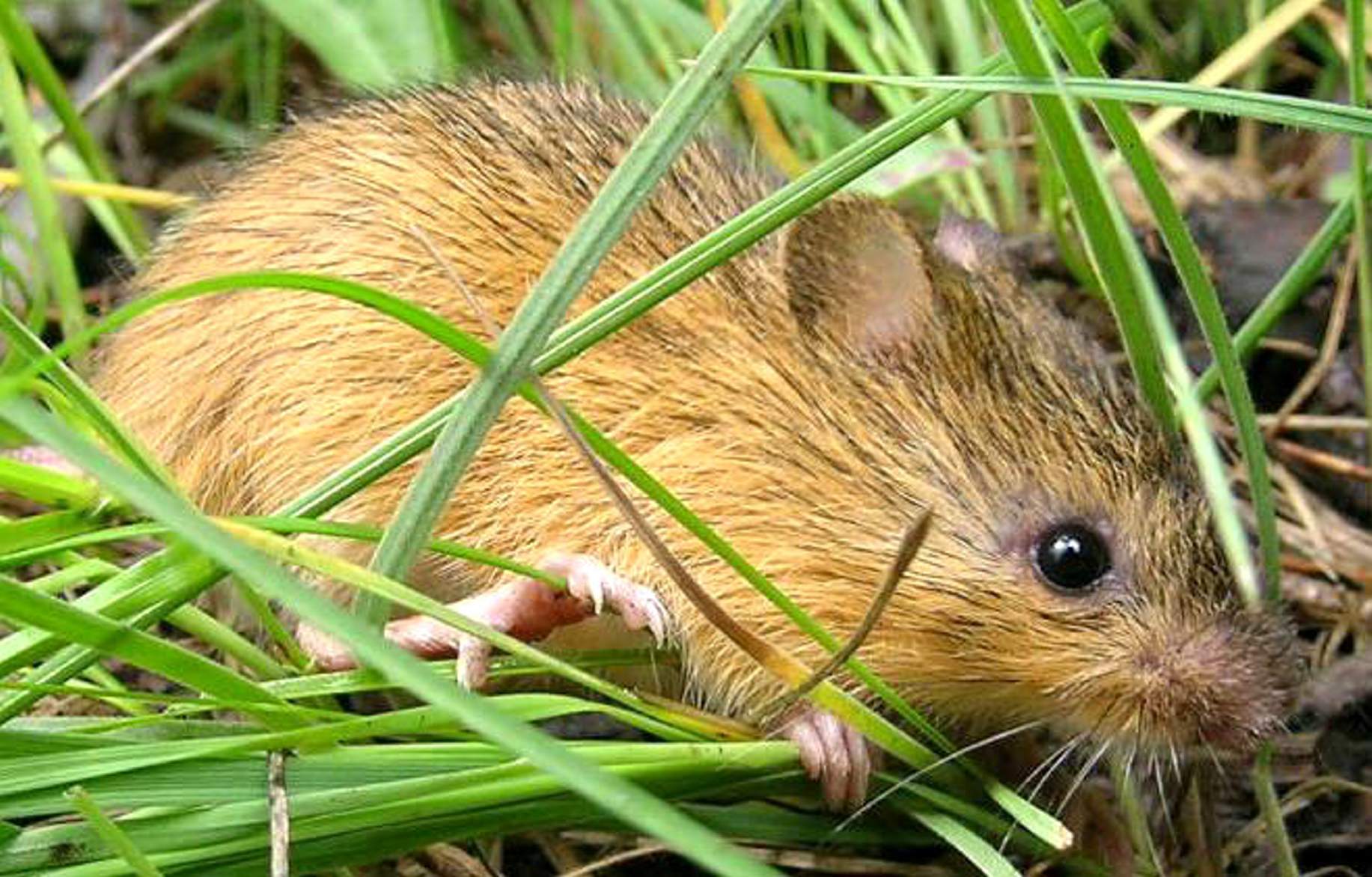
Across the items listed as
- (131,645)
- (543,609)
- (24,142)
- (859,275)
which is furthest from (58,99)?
(131,645)

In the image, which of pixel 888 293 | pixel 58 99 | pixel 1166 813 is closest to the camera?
pixel 888 293

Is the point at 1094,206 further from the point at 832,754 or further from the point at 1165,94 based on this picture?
the point at 832,754

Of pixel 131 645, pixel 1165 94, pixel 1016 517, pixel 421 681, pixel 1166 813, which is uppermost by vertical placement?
pixel 1165 94

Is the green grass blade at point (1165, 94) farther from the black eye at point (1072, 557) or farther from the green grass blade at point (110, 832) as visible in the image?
the green grass blade at point (110, 832)

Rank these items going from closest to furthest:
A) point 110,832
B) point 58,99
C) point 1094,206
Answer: point 110,832, point 1094,206, point 58,99

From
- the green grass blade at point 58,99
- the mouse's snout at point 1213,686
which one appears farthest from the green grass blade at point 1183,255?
the green grass blade at point 58,99

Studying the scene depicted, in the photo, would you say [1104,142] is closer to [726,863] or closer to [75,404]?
[75,404]

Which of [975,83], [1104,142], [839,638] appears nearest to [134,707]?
[839,638]
